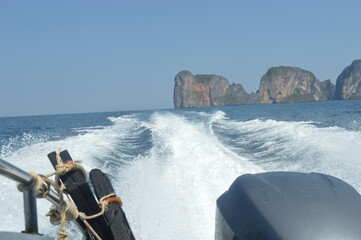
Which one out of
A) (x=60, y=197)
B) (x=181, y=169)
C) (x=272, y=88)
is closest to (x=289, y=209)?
(x=60, y=197)

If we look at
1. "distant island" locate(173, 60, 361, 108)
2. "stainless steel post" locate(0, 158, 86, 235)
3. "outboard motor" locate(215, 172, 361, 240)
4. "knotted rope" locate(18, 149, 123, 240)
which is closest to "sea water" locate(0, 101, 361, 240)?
"outboard motor" locate(215, 172, 361, 240)

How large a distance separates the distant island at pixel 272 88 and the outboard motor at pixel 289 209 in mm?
104753

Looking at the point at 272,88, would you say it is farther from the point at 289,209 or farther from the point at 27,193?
the point at 27,193

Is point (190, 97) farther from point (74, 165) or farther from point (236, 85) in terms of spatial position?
point (74, 165)

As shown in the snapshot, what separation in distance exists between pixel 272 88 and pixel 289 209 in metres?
114

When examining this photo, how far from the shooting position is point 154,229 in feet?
12.9

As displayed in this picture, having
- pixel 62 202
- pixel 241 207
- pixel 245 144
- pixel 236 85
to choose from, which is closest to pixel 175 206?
pixel 241 207

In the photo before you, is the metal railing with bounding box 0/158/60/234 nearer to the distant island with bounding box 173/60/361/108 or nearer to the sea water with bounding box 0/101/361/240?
the sea water with bounding box 0/101/361/240

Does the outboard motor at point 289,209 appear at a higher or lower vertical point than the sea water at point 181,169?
higher

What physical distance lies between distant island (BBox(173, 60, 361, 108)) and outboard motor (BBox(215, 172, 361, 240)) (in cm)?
10475

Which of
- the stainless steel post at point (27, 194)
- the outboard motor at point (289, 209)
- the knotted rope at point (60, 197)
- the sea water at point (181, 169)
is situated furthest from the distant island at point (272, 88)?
the stainless steel post at point (27, 194)

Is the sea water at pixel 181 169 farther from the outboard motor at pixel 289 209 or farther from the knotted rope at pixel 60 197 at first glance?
the knotted rope at pixel 60 197

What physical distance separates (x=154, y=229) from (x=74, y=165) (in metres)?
2.46

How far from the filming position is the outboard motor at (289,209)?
160cm
